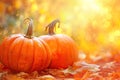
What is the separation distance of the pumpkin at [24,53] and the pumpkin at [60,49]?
0.35 feet

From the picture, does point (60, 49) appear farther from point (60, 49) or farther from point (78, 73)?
point (78, 73)

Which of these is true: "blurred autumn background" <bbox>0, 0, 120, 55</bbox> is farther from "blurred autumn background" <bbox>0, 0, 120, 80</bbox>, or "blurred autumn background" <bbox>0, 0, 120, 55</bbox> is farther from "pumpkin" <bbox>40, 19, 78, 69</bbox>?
"pumpkin" <bbox>40, 19, 78, 69</bbox>

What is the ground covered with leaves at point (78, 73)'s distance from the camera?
2084 millimetres

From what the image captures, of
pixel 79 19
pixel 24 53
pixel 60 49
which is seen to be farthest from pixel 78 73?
pixel 79 19

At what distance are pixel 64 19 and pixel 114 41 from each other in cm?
43

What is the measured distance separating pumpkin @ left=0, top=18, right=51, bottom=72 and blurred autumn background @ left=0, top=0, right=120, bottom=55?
59 centimetres

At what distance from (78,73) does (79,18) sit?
0.91 m

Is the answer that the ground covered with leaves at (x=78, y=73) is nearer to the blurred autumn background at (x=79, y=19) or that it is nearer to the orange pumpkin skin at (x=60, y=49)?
the orange pumpkin skin at (x=60, y=49)

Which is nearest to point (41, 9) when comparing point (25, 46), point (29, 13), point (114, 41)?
point (29, 13)

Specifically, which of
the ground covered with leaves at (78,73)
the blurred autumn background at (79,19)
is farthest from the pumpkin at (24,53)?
the blurred autumn background at (79,19)

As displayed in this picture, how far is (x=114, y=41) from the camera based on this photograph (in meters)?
2.98

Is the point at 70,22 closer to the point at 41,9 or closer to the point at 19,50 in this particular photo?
the point at 41,9

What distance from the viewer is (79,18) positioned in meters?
3.04

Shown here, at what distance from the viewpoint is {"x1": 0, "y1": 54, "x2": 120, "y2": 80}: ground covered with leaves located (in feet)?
6.84
